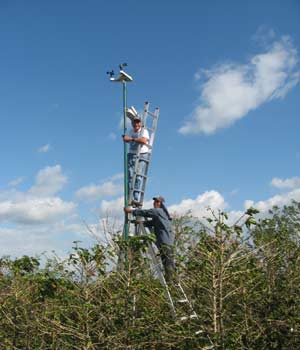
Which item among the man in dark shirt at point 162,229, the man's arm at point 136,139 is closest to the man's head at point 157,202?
the man in dark shirt at point 162,229

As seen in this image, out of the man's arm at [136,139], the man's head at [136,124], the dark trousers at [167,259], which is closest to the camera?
the dark trousers at [167,259]

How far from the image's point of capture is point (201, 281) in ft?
16.7

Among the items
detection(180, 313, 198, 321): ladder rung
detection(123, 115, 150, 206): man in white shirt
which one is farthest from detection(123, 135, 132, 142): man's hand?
detection(180, 313, 198, 321): ladder rung

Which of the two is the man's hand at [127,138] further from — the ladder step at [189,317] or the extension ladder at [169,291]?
the ladder step at [189,317]

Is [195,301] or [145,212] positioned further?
[145,212]

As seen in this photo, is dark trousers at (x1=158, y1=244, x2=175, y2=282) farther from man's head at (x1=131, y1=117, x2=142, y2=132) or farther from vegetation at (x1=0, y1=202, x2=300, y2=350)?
man's head at (x1=131, y1=117, x2=142, y2=132)

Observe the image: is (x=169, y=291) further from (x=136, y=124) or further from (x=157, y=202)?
(x=136, y=124)

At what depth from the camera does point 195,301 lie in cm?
518

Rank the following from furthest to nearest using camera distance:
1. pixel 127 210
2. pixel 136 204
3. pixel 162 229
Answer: pixel 136 204 → pixel 127 210 → pixel 162 229

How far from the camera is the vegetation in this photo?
4777mm

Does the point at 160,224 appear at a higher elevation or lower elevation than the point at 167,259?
higher

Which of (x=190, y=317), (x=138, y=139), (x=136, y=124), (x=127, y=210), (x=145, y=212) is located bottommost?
(x=190, y=317)

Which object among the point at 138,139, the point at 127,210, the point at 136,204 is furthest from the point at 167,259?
the point at 138,139

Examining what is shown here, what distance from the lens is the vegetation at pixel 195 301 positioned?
4.78 m
